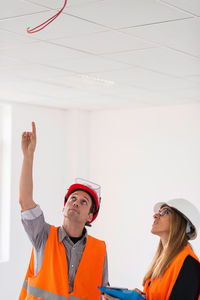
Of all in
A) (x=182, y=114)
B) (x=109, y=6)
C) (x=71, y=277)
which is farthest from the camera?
(x=182, y=114)

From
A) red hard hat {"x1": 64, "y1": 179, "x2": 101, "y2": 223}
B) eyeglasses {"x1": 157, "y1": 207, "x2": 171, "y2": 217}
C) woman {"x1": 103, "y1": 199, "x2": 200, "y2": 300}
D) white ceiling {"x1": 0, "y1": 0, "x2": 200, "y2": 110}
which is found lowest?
woman {"x1": 103, "y1": 199, "x2": 200, "y2": 300}

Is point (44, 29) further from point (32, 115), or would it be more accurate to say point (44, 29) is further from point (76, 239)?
point (32, 115)

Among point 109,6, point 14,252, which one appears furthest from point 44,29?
point 14,252

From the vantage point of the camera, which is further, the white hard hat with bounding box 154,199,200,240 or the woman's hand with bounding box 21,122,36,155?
the white hard hat with bounding box 154,199,200,240

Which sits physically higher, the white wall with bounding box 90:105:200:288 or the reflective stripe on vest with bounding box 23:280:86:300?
the white wall with bounding box 90:105:200:288

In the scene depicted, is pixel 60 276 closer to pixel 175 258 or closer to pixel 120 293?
pixel 120 293

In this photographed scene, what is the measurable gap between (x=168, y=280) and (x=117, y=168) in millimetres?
4042

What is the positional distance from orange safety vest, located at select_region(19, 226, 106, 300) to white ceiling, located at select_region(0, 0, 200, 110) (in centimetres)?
113

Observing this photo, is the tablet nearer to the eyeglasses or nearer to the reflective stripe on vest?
the reflective stripe on vest

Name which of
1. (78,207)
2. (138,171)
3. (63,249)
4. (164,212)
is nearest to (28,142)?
(78,207)

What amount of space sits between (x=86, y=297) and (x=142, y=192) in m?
3.66

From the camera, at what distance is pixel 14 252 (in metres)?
6.25

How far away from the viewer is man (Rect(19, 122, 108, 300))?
8.99 ft

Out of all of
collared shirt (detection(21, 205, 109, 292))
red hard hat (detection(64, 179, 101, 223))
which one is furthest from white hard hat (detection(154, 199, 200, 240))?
collared shirt (detection(21, 205, 109, 292))
